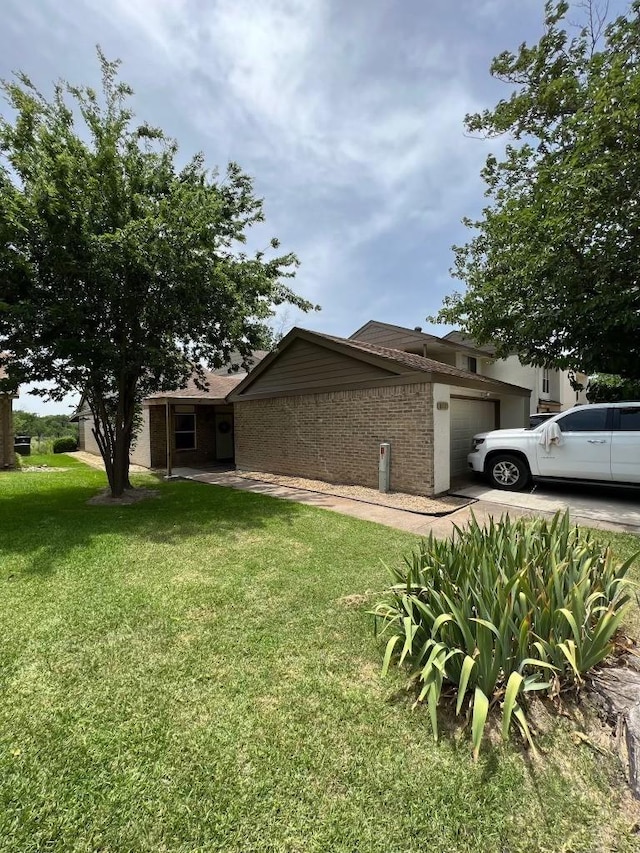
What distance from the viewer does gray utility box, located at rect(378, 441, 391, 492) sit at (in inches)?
340

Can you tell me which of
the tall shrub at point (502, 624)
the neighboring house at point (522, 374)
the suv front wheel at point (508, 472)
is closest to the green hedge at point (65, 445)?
the neighboring house at point (522, 374)

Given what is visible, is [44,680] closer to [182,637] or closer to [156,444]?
[182,637]

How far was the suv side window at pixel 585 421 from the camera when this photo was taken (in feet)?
24.6

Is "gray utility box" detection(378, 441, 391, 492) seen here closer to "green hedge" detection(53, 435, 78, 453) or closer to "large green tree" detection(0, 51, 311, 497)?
"large green tree" detection(0, 51, 311, 497)

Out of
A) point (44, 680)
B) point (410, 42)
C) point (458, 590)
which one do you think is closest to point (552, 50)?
point (410, 42)

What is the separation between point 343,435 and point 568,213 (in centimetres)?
642

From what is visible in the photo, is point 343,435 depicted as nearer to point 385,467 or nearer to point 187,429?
point 385,467

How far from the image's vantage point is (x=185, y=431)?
47.4 ft

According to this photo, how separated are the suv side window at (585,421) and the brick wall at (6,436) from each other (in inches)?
638

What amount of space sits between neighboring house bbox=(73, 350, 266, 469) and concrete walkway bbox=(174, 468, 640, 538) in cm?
462

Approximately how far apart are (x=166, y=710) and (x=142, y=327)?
7.54m

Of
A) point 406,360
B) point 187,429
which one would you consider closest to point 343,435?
point 406,360

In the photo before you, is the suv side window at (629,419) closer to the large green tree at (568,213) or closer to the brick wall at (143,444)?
the large green tree at (568,213)

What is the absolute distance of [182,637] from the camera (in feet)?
10.1
